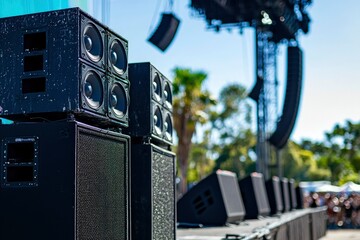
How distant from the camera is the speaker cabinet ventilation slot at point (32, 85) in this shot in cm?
258

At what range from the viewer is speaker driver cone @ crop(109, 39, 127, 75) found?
2.88 meters

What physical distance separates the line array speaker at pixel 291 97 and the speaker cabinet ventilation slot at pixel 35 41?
42.0 feet

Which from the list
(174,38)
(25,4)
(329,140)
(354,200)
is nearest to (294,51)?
(174,38)

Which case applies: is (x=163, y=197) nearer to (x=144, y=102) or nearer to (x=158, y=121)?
(x=158, y=121)

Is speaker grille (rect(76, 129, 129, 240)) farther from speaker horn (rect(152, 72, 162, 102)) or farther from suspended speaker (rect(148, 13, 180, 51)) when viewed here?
suspended speaker (rect(148, 13, 180, 51))

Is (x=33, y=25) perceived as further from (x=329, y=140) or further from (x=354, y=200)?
(x=329, y=140)

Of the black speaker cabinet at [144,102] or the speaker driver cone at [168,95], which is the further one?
the speaker driver cone at [168,95]

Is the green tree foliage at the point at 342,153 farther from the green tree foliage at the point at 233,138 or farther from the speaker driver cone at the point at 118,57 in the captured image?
the speaker driver cone at the point at 118,57

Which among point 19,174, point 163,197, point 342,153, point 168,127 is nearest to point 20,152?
point 19,174

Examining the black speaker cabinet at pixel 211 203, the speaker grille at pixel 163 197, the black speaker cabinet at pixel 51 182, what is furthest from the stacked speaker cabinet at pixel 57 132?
the black speaker cabinet at pixel 211 203

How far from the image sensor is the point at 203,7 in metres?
15.2

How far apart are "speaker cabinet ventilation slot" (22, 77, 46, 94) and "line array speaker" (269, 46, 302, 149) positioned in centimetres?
1289

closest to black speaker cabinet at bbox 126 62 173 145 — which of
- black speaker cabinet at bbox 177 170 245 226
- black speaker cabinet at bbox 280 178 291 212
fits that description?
black speaker cabinet at bbox 177 170 245 226

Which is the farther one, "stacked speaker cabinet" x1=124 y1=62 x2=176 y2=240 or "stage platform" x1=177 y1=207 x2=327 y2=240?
"stage platform" x1=177 y1=207 x2=327 y2=240
